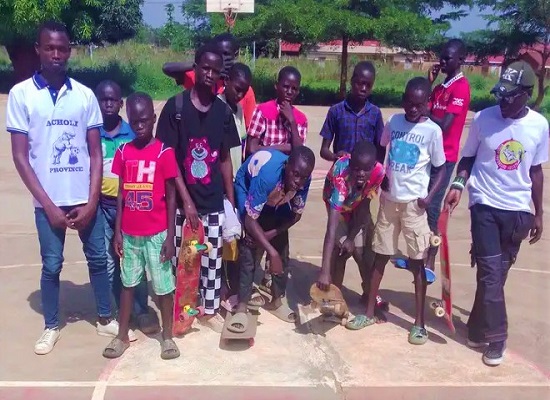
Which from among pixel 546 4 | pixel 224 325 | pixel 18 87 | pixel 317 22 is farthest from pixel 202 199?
pixel 546 4

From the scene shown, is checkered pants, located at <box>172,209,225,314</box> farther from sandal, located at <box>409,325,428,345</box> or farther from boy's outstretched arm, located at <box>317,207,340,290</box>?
sandal, located at <box>409,325,428,345</box>

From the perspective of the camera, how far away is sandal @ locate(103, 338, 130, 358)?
4586mm

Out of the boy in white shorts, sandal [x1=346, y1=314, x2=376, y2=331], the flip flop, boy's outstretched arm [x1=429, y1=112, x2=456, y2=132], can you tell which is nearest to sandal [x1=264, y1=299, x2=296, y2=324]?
the flip flop

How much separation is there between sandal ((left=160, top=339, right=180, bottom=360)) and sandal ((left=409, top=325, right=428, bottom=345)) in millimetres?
1656

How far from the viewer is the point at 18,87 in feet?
14.1

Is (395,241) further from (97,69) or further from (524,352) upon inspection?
(97,69)

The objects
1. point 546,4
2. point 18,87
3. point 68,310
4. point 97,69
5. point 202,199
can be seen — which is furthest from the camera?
point 97,69

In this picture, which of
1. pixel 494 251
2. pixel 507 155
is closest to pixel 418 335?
pixel 494 251

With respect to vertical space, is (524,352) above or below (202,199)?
below

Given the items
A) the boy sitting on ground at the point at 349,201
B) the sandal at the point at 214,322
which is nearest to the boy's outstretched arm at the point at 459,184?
the boy sitting on ground at the point at 349,201

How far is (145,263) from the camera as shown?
463cm

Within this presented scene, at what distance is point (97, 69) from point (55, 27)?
26793 millimetres

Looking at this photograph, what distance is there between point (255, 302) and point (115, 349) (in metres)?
1.17

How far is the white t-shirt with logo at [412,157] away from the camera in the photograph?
189 inches
